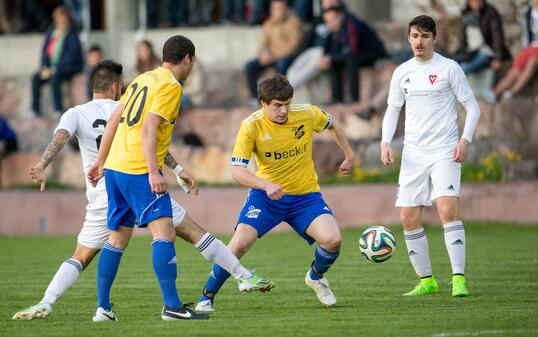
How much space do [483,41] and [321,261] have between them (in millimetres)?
10473

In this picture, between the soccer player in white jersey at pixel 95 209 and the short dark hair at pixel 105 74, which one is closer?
the soccer player in white jersey at pixel 95 209

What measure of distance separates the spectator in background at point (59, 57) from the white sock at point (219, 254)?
13436mm

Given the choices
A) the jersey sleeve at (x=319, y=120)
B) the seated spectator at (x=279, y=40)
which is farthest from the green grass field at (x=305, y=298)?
the seated spectator at (x=279, y=40)

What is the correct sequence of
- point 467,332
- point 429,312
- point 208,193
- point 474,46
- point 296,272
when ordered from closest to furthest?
point 467,332 → point 429,312 → point 296,272 → point 208,193 → point 474,46

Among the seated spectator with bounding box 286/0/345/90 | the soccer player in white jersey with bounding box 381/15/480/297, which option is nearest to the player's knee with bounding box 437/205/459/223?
the soccer player in white jersey with bounding box 381/15/480/297

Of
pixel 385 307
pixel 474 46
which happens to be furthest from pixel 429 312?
pixel 474 46

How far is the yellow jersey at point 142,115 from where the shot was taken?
387 inches

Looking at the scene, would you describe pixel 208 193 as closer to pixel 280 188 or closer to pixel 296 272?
pixel 296 272

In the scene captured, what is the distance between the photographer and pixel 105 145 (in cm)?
1019

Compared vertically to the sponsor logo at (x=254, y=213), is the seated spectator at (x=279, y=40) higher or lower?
higher

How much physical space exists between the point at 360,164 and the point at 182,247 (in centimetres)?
349

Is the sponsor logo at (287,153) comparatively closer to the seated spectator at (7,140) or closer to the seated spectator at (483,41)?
the seated spectator at (483,41)

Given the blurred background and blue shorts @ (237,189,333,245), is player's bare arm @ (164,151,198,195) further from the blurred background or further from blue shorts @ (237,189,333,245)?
the blurred background

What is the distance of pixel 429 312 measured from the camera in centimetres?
1017
